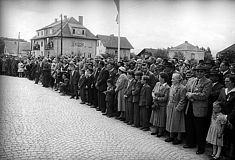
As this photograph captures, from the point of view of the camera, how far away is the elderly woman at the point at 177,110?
5.96 meters

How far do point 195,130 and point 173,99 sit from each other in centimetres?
83

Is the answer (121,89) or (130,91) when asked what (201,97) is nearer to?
(130,91)

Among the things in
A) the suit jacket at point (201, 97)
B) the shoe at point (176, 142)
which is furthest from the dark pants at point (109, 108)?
the suit jacket at point (201, 97)

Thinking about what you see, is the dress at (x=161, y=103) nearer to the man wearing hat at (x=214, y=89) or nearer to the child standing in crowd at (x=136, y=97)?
the child standing in crowd at (x=136, y=97)

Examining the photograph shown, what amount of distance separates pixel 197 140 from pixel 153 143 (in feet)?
3.14

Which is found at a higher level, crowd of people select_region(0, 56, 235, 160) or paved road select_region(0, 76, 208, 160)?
crowd of people select_region(0, 56, 235, 160)

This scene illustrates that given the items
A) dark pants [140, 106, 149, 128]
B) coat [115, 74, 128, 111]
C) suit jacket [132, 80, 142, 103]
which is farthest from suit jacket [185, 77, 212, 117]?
coat [115, 74, 128, 111]

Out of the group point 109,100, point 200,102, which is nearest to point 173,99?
point 200,102

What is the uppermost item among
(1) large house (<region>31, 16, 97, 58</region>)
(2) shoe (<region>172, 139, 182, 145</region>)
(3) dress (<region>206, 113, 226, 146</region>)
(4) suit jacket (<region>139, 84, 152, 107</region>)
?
(1) large house (<region>31, 16, 97, 58</region>)

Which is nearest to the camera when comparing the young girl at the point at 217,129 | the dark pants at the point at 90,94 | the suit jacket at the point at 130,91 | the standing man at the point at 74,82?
the young girl at the point at 217,129

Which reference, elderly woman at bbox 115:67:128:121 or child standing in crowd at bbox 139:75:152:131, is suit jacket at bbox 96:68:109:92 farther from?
child standing in crowd at bbox 139:75:152:131

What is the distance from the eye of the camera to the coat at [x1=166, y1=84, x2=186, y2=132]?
233 inches

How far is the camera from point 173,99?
6105mm

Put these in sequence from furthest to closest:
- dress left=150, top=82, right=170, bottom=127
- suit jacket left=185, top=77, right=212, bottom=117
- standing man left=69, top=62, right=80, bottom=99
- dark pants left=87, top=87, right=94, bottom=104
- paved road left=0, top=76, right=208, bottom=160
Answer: standing man left=69, top=62, right=80, bottom=99 < dark pants left=87, top=87, right=94, bottom=104 < dress left=150, top=82, right=170, bottom=127 < suit jacket left=185, top=77, right=212, bottom=117 < paved road left=0, top=76, right=208, bottom=160
